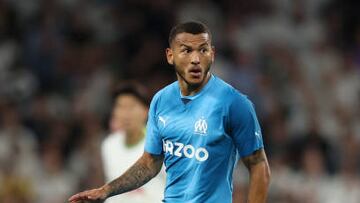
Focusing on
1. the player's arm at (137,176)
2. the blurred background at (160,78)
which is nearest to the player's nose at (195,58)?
the player's arm at (137,176)

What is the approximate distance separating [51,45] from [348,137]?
405 centimetres

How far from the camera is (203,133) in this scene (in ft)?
17.9

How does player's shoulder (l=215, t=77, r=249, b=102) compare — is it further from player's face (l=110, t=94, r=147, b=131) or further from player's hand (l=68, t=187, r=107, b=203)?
player's face (l=110, t=94, r=147, b=131)

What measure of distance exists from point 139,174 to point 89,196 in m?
0.43

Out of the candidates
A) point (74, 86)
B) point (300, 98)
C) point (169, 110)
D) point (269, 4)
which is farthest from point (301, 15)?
point (169, 110)

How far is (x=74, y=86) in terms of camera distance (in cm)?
1241

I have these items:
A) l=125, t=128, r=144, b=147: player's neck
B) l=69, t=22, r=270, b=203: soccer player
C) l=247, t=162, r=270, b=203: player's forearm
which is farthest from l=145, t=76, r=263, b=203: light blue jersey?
l=125, t=128, r=144, b=147: player's neck

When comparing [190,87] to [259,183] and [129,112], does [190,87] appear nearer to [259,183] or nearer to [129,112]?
[259,183]

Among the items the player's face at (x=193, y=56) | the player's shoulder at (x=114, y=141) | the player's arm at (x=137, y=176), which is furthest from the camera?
the player's shoulder at (x=114, y=141)

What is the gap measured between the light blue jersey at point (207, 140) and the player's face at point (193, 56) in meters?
0.15

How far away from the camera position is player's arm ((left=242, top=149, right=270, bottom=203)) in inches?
209

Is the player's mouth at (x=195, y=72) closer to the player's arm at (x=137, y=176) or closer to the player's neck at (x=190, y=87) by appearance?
the player's neck at (x=190, y=87)

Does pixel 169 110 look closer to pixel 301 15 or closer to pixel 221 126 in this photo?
pixel 221 126

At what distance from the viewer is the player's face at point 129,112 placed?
8188 millimetres
